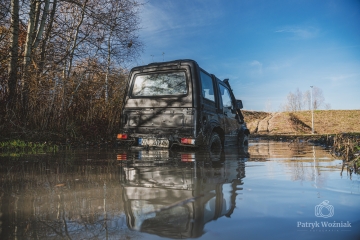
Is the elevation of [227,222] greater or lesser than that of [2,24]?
lesser

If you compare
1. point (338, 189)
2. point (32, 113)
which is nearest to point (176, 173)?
point (338, 189)

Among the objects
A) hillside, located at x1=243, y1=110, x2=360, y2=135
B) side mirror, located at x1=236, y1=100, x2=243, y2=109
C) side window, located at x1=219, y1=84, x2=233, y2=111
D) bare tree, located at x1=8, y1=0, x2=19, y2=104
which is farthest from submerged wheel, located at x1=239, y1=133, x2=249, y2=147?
hillside, located at x1=243, y1=110, x2=360, y2=135

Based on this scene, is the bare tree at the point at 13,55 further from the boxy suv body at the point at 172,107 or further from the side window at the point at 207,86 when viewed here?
the side window at the point at 207,86

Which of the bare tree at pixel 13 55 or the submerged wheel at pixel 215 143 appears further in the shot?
the bare tree at pixel 13 55

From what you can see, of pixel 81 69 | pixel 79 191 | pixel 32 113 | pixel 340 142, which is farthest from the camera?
pixel 81 69

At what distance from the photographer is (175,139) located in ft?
16.8

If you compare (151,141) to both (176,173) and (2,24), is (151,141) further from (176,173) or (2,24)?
(2,24)

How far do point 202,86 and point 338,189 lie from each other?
11.8ft

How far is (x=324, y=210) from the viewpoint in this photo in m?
1.45

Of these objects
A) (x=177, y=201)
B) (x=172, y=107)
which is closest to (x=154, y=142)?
(x=172, y=107)

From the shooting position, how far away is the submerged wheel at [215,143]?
5582mm

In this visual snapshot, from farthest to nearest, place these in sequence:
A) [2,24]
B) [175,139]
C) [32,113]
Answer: [2,24] → [32,113] → [175,139]

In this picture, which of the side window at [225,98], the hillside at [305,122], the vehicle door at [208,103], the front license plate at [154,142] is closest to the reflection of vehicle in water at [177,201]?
the front license plate at [154,142]

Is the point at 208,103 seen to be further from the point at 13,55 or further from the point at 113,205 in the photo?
the point at 13,55
